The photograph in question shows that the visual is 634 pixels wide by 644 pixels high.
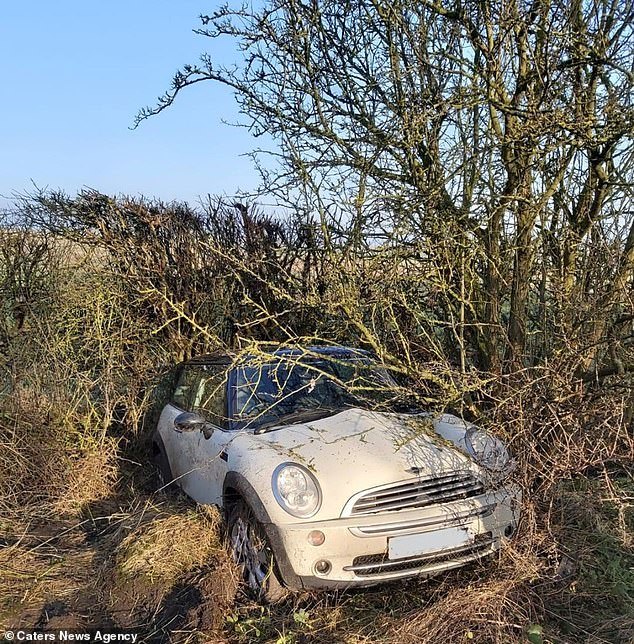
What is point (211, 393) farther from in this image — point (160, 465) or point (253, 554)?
point (253, 554)

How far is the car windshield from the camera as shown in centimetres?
452

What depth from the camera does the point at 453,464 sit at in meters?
3.87

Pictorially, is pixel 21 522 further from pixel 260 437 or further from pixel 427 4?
pixel 427 4

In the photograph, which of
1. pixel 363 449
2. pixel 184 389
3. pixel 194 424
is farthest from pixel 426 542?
pixel 184 389

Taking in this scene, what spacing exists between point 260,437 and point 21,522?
2632mm

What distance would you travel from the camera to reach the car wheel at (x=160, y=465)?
225 inches

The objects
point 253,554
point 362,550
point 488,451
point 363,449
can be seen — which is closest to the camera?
point 362,550

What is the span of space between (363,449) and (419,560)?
2.42 ft

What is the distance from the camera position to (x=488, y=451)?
4152 millimetres

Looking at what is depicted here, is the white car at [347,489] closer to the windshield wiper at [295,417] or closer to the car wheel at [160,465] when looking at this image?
the windshield wiper at [295,417]

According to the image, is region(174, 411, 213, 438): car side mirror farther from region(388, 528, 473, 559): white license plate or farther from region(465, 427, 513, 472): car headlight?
region(465, 427, 513, 472): car headlight

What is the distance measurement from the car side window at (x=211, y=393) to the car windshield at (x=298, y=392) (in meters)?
0.14

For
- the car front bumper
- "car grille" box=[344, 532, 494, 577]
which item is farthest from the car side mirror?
"car grille" box=[344, 532, 494, 577]

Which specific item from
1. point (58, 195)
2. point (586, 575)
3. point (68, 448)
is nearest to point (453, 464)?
point (586, 575)
